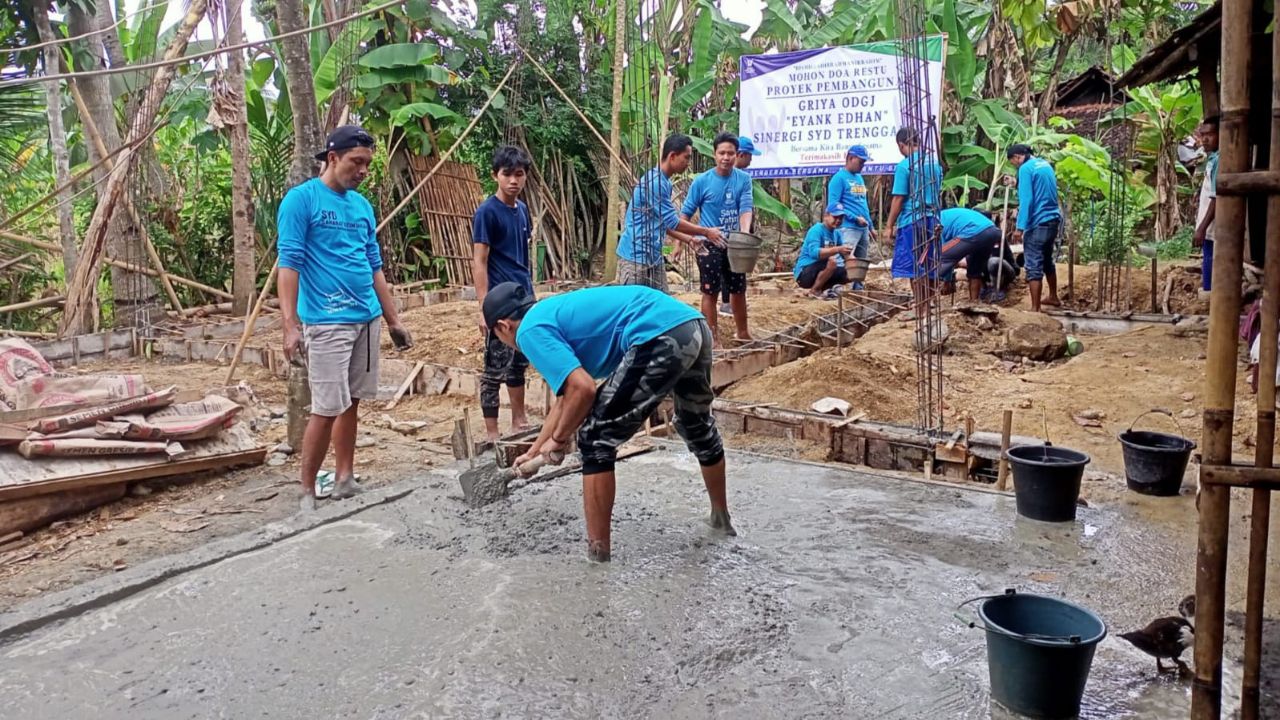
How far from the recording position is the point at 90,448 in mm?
4586

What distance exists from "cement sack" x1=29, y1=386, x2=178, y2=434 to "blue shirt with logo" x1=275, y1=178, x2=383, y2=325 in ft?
5.12

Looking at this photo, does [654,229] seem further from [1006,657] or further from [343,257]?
[1006,657]

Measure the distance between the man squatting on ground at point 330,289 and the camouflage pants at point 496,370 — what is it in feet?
2.46

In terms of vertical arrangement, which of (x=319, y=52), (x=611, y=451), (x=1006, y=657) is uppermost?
→ (x=319, y=52)

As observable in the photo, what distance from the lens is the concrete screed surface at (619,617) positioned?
8.21 ft

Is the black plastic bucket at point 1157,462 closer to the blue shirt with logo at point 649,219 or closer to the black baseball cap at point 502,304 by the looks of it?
the black baseball cap at point 502,304

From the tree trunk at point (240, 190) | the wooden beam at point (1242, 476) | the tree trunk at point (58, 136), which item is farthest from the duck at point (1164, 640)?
the tree trunk at point (58, 136)

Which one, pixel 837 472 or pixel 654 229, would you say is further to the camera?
pixel 654 229

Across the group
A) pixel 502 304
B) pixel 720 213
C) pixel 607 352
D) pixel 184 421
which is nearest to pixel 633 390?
pixel 607 352

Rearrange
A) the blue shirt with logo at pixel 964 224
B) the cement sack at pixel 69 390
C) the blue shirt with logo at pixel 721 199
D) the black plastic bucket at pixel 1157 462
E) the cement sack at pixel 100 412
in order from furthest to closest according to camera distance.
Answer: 1. the blue shirt with logo at pixel 964 224
2. the blue shirt with logo at pixel 721 199
3. the cement sack at pixel 69 390
4. the cement sack at pixel 100 412
5. the black plastic bucket at pixel 1157 462

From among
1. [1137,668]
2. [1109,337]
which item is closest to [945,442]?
[1137,668]

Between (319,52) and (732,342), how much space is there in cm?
811

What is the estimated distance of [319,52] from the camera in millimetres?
12172

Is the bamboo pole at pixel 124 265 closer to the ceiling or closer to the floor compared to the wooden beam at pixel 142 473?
closer to the ceiling
